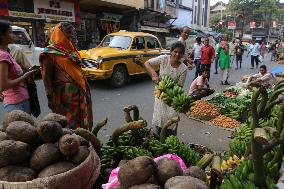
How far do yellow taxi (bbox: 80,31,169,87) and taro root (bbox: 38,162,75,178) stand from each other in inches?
320

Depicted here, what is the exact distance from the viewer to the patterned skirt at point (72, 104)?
372 centimetres

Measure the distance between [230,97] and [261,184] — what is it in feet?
25.4

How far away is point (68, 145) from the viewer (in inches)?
72.2

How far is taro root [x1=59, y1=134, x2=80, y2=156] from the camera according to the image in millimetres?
1838

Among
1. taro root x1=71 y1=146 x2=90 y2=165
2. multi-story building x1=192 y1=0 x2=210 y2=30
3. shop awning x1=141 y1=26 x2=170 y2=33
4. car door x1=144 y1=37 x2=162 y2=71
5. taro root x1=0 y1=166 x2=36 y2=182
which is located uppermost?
multi-story building x1=192 y1=0 x2=210 y2=30

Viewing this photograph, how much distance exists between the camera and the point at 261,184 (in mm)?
1568

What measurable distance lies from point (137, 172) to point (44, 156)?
23.2 inches

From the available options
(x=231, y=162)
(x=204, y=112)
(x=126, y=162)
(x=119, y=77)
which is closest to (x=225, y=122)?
(x=204, y=112)

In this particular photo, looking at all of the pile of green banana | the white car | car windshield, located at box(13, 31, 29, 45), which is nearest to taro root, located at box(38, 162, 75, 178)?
the pile of green banana

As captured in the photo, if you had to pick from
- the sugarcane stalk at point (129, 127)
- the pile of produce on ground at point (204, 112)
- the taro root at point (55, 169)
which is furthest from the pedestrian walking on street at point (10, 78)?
the pile of produce on ground at point (204, 112)

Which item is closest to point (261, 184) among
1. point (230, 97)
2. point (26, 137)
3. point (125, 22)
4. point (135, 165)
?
point (135, 165)

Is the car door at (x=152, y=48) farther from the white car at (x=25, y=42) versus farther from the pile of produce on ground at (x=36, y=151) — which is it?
the pile of produce on ground at (x=36, y=151)

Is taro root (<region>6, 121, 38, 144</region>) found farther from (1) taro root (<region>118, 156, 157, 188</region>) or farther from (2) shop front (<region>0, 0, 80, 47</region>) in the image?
(2) shop front (<region>0, 0, 80, 47</region>)

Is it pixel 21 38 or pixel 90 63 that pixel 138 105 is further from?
pixel 21 38
